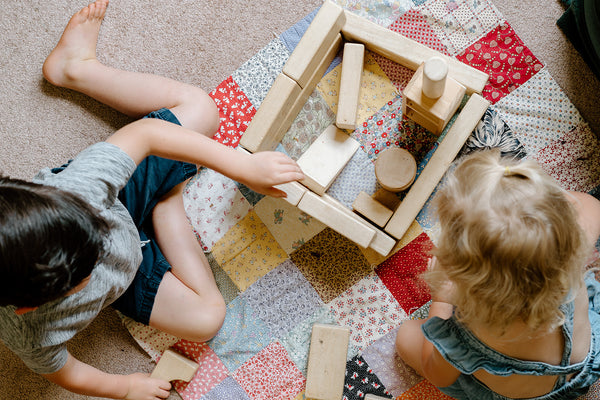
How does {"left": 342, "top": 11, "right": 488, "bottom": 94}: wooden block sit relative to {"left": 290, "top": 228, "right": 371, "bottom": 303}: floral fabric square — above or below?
above

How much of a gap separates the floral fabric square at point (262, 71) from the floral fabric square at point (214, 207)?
0.17m

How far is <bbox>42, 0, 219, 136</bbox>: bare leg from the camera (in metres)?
0.91

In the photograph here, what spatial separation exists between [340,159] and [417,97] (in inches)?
7.4

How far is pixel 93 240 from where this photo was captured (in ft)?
2.04

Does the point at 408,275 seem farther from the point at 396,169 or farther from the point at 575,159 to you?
the point at 575,159

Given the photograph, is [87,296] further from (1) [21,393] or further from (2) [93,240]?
(1) [21,393]

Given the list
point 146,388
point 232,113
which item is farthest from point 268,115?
point 146,388

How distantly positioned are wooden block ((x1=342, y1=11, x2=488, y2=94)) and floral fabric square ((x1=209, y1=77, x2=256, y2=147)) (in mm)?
234

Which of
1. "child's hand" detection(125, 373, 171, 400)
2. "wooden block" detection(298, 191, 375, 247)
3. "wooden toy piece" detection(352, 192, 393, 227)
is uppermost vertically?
"wooden toy piece" detection(352, 192, 393, 227)

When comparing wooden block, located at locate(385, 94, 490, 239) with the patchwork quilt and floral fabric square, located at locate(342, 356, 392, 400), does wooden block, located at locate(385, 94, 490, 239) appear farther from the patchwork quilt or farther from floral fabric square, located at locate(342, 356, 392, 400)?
floral fabric square, located at locate(342, 356, 392, 400)

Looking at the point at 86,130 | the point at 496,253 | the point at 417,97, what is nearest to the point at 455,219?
the point at 496,253

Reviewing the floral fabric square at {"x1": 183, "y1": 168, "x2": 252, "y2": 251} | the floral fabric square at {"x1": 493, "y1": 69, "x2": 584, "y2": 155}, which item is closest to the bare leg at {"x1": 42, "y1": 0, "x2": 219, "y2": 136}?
the floral fabric square at {"x1": 183, "y1": 168, "x2": 252, "y2": 251}

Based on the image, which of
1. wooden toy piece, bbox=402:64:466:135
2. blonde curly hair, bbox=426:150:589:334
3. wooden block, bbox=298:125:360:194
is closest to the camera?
blonde curly hair, bbox=426:150:589:334

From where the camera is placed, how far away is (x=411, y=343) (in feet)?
2.87
